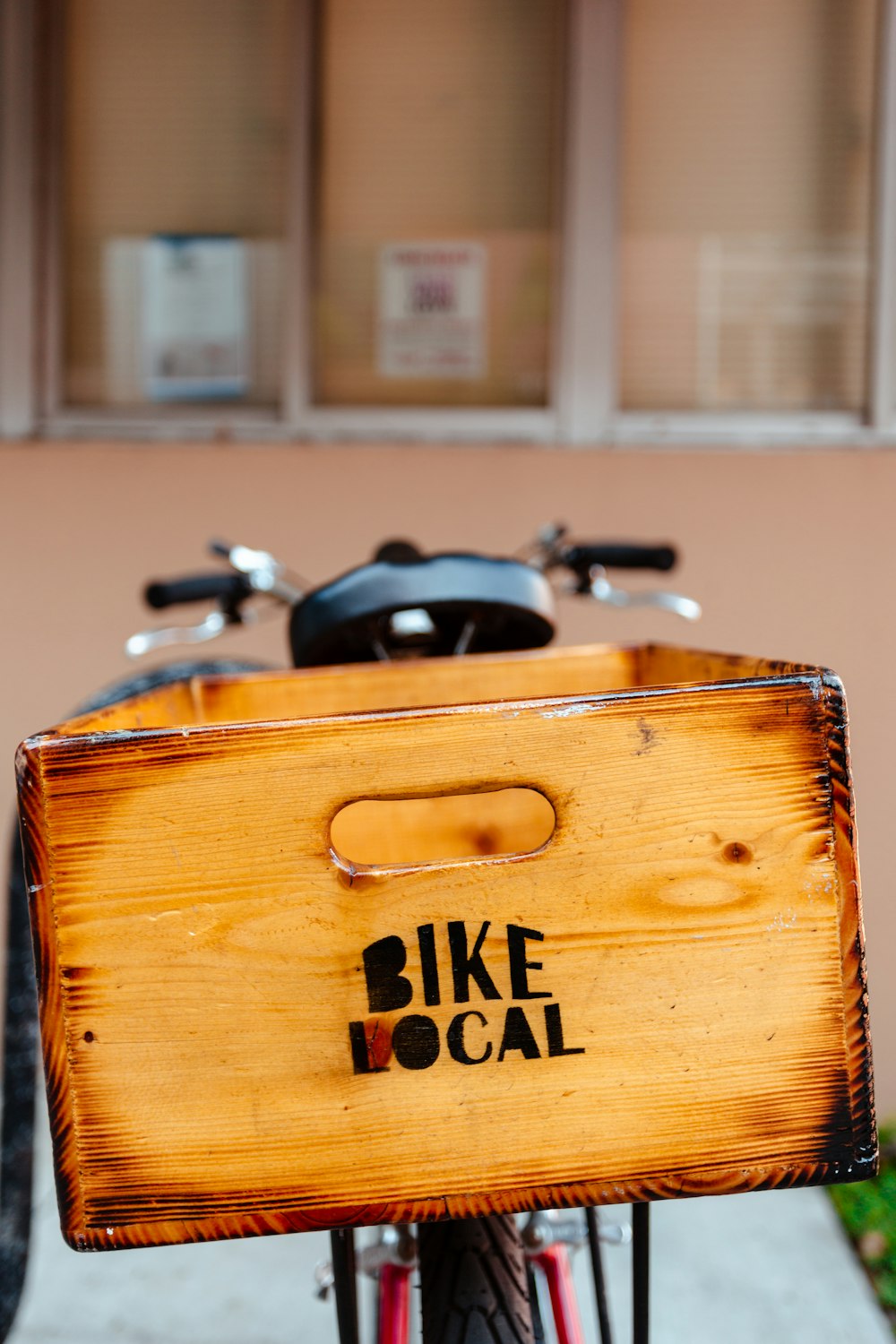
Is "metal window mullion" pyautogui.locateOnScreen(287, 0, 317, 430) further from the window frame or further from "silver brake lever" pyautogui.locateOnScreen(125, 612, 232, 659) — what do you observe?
"silver brake lever" pyautogui.locateOnScreen(125, 612, 232, 659)

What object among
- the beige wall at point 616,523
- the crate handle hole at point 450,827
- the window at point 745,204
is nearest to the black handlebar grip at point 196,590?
the crate handle hole at point 450,827

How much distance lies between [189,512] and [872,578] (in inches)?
58.5

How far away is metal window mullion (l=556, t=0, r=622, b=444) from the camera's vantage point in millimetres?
2277

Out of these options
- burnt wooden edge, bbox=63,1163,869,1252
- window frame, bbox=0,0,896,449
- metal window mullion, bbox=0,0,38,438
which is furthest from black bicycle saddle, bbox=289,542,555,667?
metal window mullion, bbox=0,0,38,438

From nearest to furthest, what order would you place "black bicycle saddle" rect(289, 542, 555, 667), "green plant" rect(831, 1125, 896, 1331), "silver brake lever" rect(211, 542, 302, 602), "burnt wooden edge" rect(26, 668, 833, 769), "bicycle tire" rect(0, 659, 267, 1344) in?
1. "burnt wooden edge" rect(26, 668, 833, 769)
2. "black bicycle saddle" rect(289, 542, 555, 667)
3. "silver brake lever" rect(211, 542, 302, 602)
4. "bicycle tire" rect(0, 659, 267, 1344)
5. "green plant" rect(831, 1125, 896, 1331)

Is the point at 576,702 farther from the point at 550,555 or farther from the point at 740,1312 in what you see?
the point at 740,1312

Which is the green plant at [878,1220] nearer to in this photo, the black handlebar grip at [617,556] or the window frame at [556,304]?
the black handlebar grip at [617,556]

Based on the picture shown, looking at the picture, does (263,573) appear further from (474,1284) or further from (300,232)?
(300,232)

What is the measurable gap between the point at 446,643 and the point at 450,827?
0.68 feet

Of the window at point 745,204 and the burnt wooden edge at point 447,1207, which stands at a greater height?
the window at point 745,204

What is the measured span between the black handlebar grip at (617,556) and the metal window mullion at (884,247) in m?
1.17

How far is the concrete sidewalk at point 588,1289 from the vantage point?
5.71 ft

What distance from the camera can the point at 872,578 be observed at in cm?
229

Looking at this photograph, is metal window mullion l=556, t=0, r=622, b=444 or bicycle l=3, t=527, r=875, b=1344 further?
metal window mullion l=556, t=0, r=622, b=444
